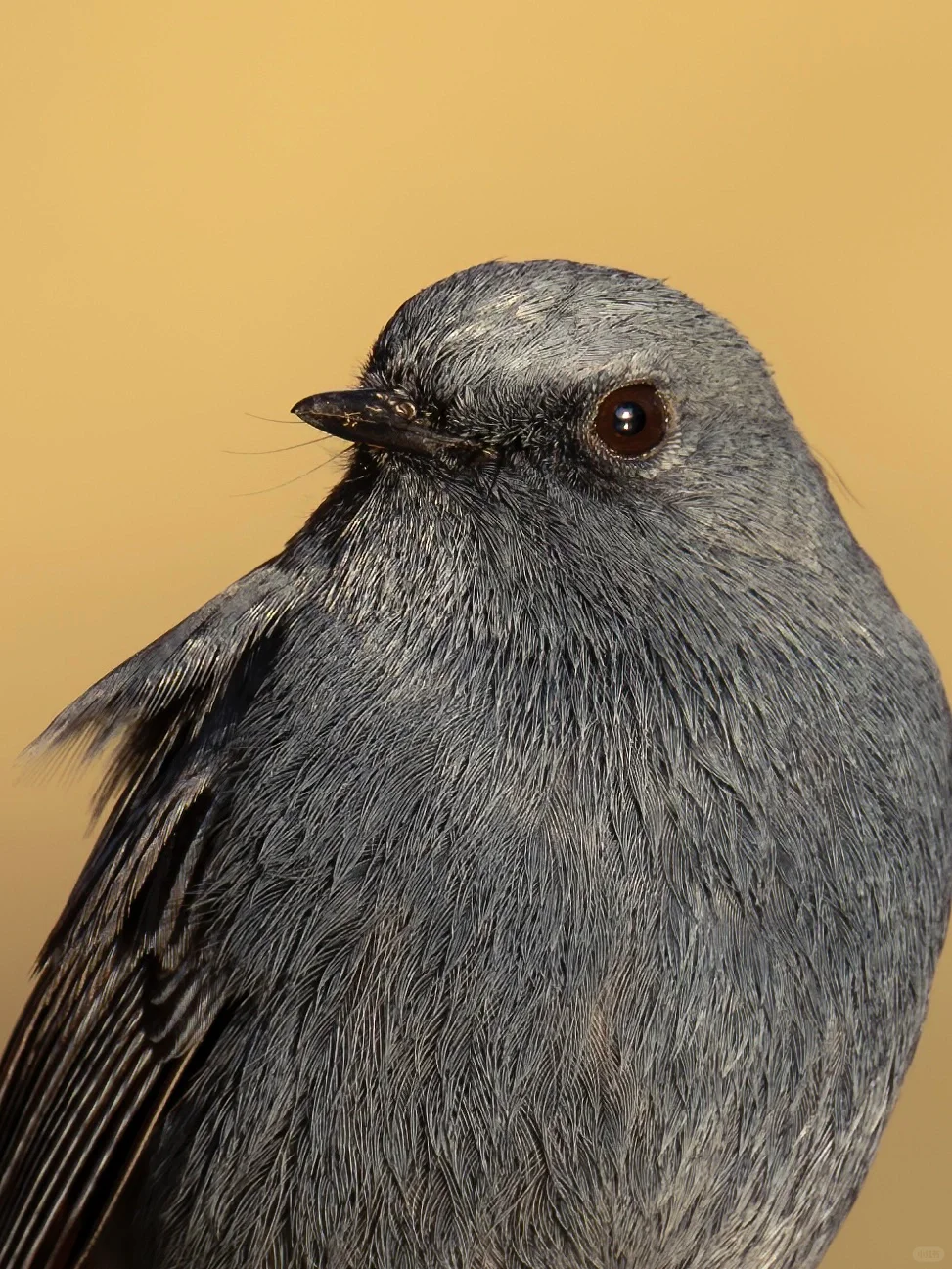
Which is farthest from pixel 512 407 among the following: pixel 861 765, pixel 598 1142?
pixel 598 1142

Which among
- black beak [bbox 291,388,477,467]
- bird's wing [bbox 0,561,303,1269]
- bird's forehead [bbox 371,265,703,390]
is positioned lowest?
bird's wing [bbox 0,561,303,1269]

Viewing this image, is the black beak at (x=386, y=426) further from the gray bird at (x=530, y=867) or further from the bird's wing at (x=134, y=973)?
the bird's wing at (x=134, y=973)

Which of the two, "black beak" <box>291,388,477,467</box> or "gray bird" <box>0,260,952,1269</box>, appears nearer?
"gray bird" <box>0,260,952,1269</box>

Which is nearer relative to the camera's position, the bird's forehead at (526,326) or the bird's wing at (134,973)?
the bird's forehead at (526,326)

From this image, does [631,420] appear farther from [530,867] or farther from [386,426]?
[530,867]

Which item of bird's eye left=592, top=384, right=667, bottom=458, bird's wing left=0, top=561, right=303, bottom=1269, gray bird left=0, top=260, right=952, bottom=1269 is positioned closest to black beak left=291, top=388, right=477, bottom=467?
gray bird left=0, top=260, right=952, bottom=1269

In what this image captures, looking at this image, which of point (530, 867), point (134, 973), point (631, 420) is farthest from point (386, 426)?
point (134, 973)

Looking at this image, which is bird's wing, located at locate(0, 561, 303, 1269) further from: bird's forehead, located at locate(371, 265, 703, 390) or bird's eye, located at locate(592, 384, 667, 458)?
bird's eye, located at locate(592, 384, 667, 458)

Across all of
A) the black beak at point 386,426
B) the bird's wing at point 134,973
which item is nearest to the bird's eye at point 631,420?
the black beak at point 386,426
